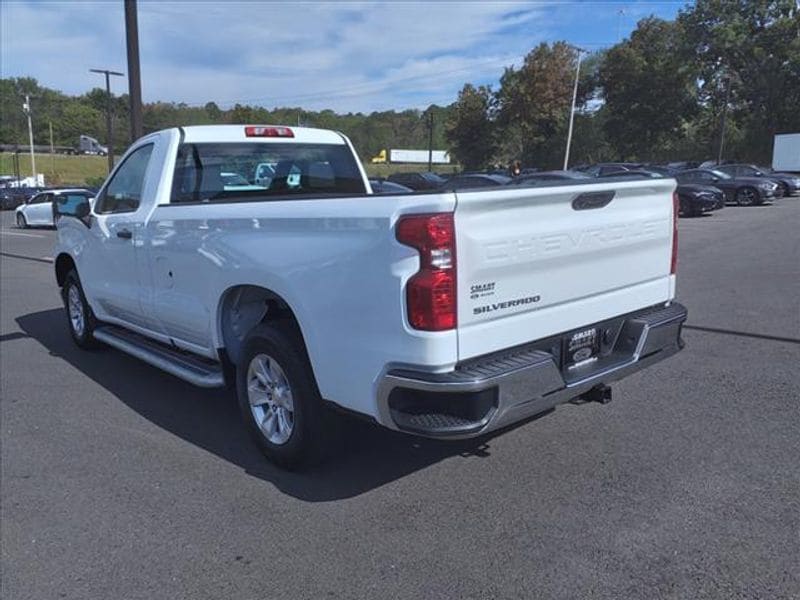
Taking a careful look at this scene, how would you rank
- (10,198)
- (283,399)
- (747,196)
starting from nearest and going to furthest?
(283,399) < (747,196) < (10,198)

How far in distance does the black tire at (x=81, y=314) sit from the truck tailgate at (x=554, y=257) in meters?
4.81

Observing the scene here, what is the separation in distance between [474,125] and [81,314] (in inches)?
2649

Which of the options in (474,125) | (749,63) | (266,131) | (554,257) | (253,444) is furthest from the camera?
(474,125)

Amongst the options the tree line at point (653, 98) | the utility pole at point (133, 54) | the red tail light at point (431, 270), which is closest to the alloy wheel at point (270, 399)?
the red tail light at point (431, 270)

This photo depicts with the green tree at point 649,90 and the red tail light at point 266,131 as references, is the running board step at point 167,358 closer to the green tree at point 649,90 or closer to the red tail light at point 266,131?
the red tail light at point 266,131

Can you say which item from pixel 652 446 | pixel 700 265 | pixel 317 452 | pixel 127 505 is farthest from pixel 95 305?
pixel 700 265

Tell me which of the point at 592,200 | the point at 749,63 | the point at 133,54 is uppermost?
the point at 749,63

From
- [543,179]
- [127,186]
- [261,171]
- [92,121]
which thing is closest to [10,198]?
[127,186]

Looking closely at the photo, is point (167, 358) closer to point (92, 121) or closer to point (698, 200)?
point (698, 200)

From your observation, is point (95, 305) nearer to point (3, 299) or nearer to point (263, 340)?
point (263, 340)

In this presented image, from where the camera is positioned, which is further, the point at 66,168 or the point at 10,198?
the point at 66,168

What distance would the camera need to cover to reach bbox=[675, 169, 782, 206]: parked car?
27891 millimetres

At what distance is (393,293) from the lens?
10.3 feet

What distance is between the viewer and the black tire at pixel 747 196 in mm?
27969
